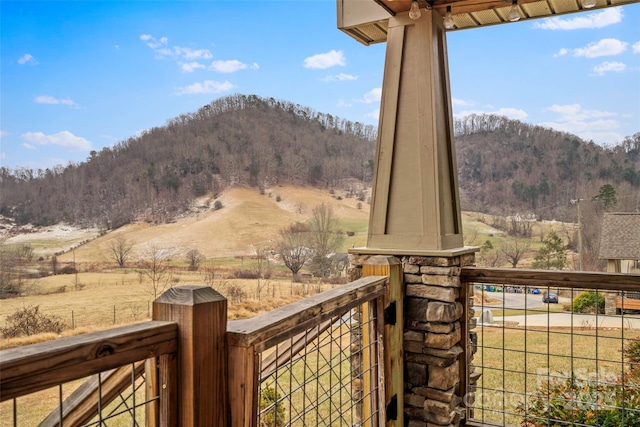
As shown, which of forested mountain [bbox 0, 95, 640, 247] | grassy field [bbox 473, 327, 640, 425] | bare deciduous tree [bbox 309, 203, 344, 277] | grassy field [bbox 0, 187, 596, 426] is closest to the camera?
grassy field [bbox 473, 327, 640, 425]

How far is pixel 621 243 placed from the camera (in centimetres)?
512

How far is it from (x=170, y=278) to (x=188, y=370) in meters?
8.58

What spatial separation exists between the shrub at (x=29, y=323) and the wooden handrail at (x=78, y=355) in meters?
6.87

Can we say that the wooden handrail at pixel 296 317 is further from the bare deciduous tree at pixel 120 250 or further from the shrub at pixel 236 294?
the bare deciduous tree at pixel 120 250

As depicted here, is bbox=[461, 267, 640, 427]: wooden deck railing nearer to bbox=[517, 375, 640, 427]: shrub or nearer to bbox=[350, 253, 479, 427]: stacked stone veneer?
bbox=[517, 375, 640, 427]: shrub

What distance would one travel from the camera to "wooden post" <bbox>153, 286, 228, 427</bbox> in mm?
898

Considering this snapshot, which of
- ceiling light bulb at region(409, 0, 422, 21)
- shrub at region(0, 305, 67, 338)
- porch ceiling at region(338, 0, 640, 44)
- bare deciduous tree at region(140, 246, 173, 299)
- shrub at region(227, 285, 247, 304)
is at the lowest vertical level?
shrub at region(0, 305, 67, 338)

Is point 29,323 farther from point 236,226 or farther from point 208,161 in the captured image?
point 208,161

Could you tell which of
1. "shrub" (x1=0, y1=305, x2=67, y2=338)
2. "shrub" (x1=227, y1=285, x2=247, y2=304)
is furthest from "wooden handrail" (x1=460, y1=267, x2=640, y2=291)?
"shrub" (x1=0, y1=305, x2=67, y2=338)

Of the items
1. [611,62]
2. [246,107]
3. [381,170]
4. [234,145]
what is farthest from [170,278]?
[611,62]

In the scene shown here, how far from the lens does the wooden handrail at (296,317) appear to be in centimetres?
103

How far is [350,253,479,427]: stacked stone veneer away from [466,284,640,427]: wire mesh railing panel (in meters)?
0.16

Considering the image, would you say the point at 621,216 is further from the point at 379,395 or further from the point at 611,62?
the point at 611,62

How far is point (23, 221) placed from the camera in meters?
7.73
